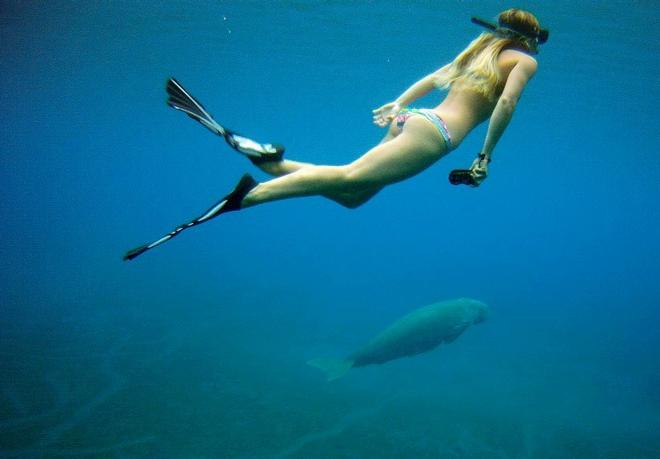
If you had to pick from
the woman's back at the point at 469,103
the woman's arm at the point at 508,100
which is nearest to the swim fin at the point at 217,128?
the woman's back at the point at 469,103

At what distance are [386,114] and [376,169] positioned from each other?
3.33 ft

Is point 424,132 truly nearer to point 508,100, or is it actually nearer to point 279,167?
point 508,100

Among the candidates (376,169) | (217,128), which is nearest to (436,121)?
(376,169)

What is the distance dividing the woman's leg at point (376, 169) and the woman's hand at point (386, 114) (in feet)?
1.68

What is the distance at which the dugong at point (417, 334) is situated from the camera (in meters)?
8.83

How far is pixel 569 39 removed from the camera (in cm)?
1479

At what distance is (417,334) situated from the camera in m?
8.80

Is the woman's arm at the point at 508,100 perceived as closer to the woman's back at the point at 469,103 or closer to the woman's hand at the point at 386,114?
the woman's back at the point at 469,103

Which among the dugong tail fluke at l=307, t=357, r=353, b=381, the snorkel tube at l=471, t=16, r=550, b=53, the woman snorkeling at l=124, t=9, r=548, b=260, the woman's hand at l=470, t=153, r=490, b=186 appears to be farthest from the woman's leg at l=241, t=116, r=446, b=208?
the dugong tail fluke at l=307, t=357, r=353, b=381

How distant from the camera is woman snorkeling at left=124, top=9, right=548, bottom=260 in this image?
3.41 m

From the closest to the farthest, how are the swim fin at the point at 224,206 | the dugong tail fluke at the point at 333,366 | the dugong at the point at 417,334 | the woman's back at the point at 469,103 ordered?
the swim fin at the point at 224,206 → the woman's back at the point at 469,103 → the dugong at the point at 417,334 → the dugong tail fluke at the point at 333,366

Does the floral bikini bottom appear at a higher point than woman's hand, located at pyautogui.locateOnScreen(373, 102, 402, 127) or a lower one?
lower

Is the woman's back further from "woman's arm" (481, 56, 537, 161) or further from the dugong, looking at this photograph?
the dugong

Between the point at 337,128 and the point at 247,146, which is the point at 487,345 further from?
the point at 337,128
